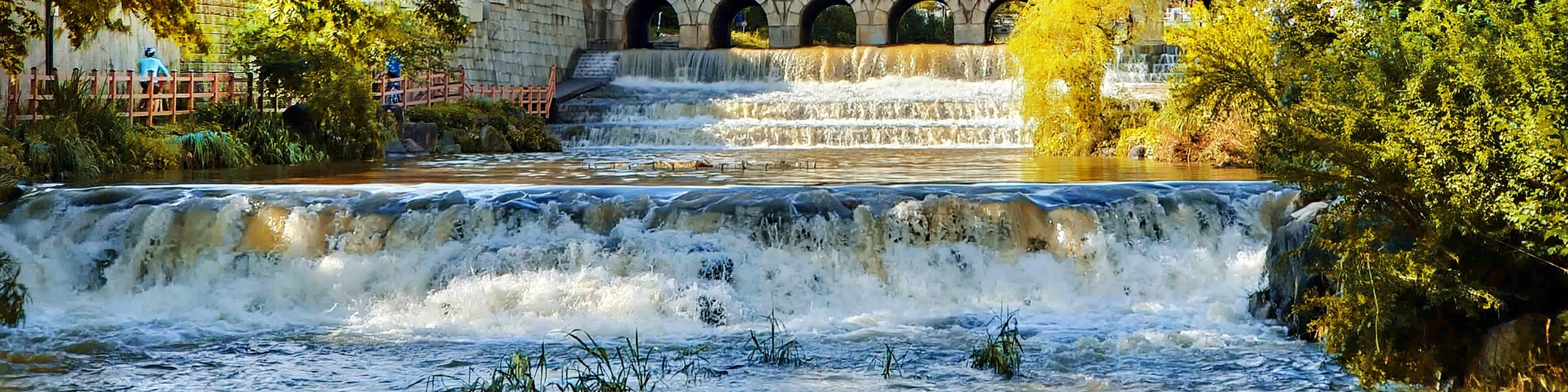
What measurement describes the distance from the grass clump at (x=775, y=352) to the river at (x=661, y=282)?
0.07 m

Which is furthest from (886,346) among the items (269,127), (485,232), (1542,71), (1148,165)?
(269,127)

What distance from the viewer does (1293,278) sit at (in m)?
9.05

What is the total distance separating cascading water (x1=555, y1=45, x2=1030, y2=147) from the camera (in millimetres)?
25141

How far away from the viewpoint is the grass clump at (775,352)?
838 centimetres

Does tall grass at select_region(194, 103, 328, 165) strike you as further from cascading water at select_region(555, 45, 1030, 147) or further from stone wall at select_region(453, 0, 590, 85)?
stone wall at select_region(453, 0, 590, 85)

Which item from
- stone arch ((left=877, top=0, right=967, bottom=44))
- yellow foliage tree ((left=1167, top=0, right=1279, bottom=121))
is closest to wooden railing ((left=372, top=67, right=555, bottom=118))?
yellow foliage tree ((left=1167, top=0, right=1279, bottom=121))

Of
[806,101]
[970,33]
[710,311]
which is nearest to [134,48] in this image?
[806,101]

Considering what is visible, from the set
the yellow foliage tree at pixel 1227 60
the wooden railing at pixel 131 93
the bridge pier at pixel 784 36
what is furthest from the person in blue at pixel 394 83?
the bridge pier at pixel 784 36

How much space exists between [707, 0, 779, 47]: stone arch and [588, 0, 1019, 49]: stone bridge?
0.04 m

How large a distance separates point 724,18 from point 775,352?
35.0 meters

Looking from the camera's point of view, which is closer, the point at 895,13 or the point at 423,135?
the point at 423,135

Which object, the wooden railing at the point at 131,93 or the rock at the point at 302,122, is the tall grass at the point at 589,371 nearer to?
the wooden railing at the point at 131,93

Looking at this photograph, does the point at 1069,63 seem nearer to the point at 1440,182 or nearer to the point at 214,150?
the point at 214,150

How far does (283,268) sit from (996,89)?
2075 cm
